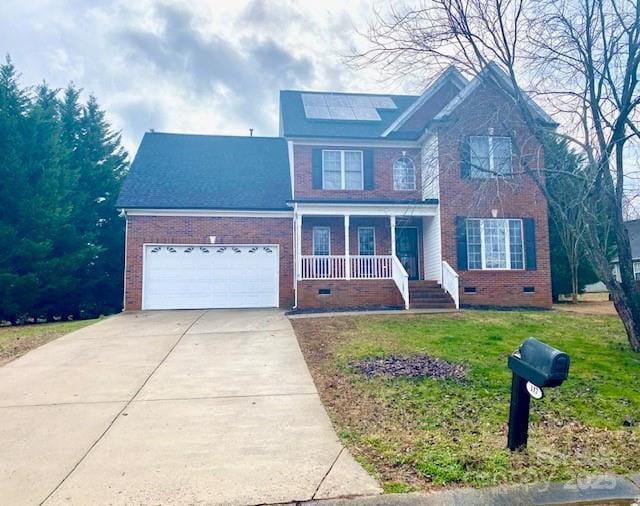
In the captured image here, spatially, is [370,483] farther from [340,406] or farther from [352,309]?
[352,309]

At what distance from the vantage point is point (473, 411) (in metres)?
4.90

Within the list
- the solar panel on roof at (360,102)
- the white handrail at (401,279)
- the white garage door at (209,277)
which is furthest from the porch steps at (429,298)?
the solar panel on roof at (360,102)

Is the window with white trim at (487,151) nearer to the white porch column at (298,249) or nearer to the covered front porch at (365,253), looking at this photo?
the covered front porch at (365,253)

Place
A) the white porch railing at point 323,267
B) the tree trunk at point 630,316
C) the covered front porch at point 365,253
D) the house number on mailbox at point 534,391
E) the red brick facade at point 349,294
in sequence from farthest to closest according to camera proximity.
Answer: the white porch railing at point 323,267 < the covered front porch at point 365,253 < the red brick facade at point 349,294 < the tree trunk at point 630,316 < the house number on mailbox at point 534,391

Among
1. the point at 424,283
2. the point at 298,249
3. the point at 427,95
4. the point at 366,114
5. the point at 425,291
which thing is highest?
the point at 427,95

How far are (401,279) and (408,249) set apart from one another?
2.61 metres

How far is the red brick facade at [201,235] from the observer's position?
49.0 ft

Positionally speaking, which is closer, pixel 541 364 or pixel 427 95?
pixel 541 364

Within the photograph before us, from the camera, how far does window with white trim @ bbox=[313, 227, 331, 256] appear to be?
636 inches

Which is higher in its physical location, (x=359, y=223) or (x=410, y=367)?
(x=359, y=223)

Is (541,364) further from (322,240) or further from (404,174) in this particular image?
(404,174)

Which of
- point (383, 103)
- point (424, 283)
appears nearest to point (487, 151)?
point (424, 283)

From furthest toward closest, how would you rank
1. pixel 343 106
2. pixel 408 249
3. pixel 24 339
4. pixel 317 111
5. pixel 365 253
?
1. pixel 343 106
2. pixel 317 111
3. pixel 408 249
4. pixel 365 253
5. pixel 24 339

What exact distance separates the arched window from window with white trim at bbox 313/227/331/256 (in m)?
3.09
